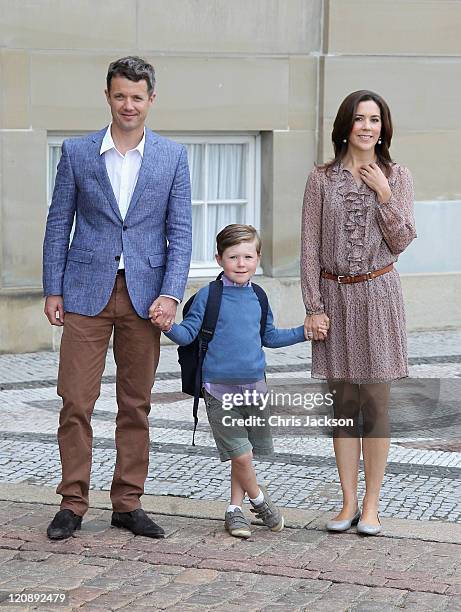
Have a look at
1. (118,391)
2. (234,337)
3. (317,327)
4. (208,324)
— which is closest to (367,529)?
(317,327)

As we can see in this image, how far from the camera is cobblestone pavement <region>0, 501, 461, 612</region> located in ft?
16.3

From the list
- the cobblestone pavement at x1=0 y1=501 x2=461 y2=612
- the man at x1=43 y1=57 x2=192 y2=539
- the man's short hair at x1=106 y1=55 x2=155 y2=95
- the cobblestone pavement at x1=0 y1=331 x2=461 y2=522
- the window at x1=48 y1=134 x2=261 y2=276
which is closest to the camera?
the cobblestone pavement at x1=0 y1=501 x2=461 y2=612

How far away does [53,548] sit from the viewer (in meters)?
5.58

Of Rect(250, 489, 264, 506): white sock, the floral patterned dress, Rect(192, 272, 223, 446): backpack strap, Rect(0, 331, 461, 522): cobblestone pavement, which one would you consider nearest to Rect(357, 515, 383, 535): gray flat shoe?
Rect(0, 331, 461, 522): cobblestone pavement

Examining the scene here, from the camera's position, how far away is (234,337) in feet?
18.9

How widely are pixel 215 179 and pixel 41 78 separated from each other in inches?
72.4

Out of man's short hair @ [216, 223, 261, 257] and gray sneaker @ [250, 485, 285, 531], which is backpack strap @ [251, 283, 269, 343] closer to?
man's short hair @ [216, 223, 261, 257]

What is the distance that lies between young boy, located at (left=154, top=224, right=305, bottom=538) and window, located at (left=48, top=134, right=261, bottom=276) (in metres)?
5.41

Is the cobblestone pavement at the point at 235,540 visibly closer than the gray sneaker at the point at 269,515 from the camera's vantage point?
Yes

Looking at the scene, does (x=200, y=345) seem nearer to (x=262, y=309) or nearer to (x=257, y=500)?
(x=262, y=309)

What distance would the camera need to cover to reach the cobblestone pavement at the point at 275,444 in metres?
6.46

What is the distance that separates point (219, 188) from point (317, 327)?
5.71m

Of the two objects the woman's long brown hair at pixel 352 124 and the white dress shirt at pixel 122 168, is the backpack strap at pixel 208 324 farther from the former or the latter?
the woman's long brown hair at pixel 352 124

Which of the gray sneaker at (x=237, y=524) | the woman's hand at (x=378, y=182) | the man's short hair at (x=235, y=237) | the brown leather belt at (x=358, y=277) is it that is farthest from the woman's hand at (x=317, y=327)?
the gray sneaker at (x=237, y=524)
